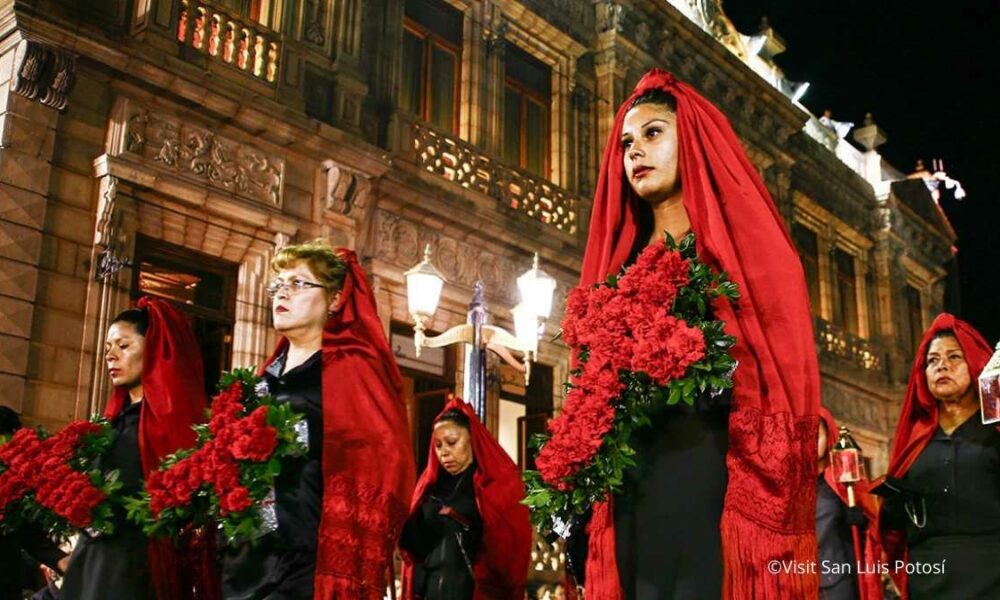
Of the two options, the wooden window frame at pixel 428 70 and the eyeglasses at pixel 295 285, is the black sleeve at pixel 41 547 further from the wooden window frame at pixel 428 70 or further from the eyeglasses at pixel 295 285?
the wooden window frame at pixel 428 70

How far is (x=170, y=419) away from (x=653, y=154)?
2730mm

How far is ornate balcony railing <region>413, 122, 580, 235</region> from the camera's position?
1327 cm

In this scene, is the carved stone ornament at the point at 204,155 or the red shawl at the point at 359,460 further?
the carved stone ornament at the point at 204,155

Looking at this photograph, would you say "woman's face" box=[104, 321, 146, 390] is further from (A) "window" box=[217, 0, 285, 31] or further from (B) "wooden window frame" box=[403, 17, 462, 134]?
(B) "wooden window frame" box=[403, 17, 462, 134]

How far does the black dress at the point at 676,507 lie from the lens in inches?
106

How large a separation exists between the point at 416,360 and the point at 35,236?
17.3 ft

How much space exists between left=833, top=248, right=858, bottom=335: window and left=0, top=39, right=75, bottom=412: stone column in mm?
19048

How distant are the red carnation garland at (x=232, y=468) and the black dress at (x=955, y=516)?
2.92 m

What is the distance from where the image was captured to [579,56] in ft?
54.3

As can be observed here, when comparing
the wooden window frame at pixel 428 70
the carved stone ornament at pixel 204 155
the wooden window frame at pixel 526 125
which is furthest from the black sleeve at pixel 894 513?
the wooden window frame at pixel 526 125

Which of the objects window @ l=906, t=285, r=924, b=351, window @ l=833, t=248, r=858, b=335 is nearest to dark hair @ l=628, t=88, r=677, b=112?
window @ l=833, t=248, r=858, b=335

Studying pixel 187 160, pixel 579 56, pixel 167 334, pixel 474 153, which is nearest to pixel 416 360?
pixel 474 153

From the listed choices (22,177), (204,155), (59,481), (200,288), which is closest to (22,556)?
(59,481)

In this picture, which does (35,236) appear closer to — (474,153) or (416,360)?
(416,360)
